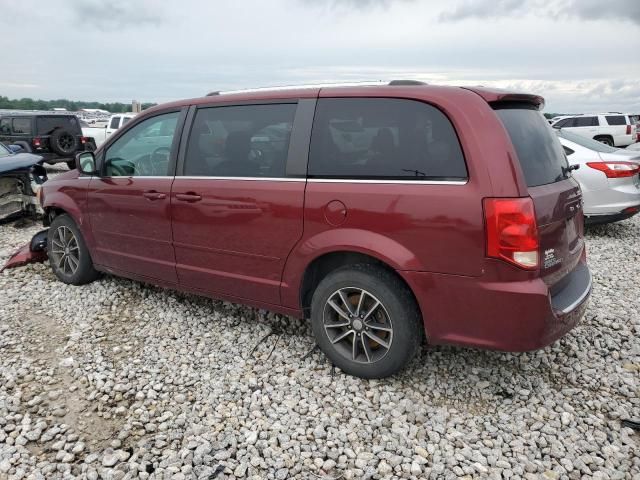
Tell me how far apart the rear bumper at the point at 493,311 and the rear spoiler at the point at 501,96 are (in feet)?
3.48

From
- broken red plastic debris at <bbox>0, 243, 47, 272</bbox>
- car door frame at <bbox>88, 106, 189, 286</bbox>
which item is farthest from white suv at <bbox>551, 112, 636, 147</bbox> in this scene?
broken red plastic debris at <bbox>0, 243, 47, 272</bbox>

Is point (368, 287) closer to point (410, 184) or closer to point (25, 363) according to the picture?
point (410, 184)

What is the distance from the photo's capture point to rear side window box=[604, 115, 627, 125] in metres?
19.7

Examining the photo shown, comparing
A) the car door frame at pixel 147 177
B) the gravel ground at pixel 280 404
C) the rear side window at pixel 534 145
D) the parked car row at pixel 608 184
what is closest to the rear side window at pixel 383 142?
the rear side window at pixel 534 145

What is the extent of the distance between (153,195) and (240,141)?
3.03 feet

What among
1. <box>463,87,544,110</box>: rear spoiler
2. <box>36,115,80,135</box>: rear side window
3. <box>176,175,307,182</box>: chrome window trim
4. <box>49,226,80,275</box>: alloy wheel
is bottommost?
<box>49,226,80,275</box>: alloy wheel

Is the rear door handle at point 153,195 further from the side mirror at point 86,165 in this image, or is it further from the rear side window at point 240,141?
the side mirror at point 86,165

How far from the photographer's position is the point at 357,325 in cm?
324

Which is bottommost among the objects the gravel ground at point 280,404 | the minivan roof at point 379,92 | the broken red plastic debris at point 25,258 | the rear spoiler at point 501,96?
the gravel ground at point 280,404

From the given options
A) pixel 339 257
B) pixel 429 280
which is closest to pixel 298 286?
pixel 339 257

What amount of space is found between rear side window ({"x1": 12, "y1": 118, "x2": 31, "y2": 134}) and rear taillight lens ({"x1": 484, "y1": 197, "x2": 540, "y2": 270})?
50.1 feet

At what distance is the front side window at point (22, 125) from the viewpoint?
14477 millimetres

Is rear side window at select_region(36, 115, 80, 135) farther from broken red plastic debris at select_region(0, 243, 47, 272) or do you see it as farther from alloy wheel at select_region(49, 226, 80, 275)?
alloy wheel at select_region(49, 226, 80, 275)

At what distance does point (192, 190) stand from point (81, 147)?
13.0 m
